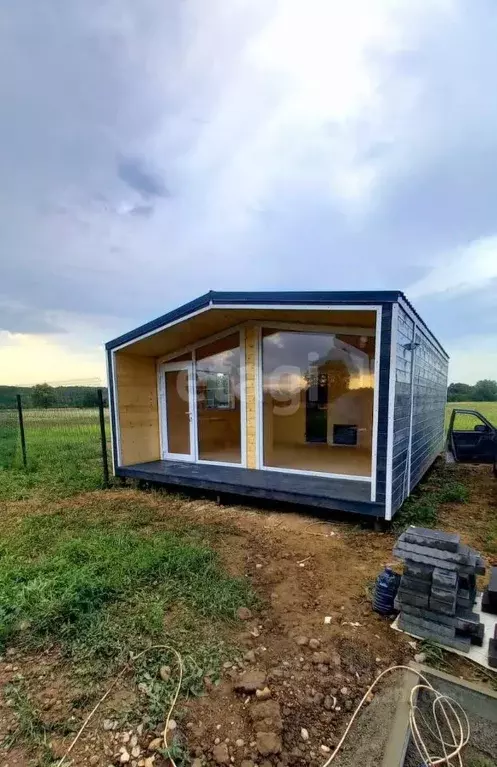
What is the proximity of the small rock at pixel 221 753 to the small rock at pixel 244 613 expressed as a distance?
35.0 inches

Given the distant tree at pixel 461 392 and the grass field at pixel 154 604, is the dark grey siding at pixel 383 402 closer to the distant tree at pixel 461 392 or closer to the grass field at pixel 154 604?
the grass field at pixel 154 604

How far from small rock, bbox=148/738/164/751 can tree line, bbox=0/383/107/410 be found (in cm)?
521

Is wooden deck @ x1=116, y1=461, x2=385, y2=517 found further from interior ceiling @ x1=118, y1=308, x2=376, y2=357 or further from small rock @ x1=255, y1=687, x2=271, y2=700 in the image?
small rock @ x1=255, y1=687, x2=271, y2=700

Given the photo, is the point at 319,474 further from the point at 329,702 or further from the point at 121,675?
the point at 121,675

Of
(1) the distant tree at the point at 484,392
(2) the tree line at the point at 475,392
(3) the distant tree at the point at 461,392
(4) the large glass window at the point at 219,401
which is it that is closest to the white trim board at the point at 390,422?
(4) the large glass window at the point at 219,401

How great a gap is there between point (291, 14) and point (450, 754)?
26.9ft

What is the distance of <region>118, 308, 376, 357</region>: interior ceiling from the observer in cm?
471

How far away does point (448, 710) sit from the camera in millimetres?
1726

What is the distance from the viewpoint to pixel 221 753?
5.03 ft

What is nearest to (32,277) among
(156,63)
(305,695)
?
(156,63)

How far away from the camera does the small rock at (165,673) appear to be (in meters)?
1.93

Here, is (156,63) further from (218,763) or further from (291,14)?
(218,763)

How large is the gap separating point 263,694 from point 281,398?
5153mm

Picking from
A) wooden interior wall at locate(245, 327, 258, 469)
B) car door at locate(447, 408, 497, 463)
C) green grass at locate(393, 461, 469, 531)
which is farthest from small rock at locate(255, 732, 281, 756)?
car door at locate(447, 408, 497, 463)
